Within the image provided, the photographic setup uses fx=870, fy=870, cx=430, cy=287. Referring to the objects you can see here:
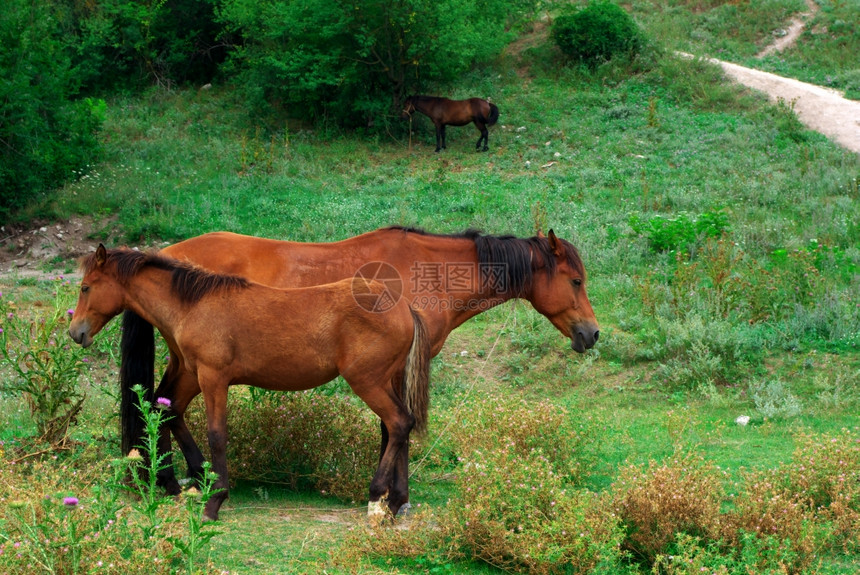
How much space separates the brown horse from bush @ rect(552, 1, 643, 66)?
19845 millimetres

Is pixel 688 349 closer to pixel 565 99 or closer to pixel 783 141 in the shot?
pixel 783 141

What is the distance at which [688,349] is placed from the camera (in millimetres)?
10750

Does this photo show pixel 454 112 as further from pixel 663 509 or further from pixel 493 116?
pixel 663 509

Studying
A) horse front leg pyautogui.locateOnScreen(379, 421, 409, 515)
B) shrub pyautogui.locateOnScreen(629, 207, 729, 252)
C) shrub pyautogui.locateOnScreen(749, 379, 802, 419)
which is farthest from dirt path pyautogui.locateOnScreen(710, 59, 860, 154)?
horse front leg pyautogui.locateOnScreen(379, 421, 409, 515)

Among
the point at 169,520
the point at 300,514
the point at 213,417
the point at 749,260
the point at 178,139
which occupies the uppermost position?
the point at 169,520

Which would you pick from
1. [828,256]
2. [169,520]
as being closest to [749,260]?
[828,256]

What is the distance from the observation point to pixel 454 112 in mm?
21125

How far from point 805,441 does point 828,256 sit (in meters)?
7.06

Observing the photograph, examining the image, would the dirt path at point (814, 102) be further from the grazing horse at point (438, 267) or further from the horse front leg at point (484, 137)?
the grazing horse at point (438, 267)

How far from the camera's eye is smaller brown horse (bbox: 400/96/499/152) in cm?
2084

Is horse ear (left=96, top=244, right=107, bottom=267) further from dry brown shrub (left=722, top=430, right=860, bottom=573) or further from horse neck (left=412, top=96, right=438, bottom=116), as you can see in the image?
horse neck (left=412, top=96, right=438, bottom=116)

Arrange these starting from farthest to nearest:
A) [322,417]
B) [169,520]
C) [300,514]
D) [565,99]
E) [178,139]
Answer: [565,99]
[178,139]
[322,417]
[300,514]
[169,520]

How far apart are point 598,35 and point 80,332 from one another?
2089 cm

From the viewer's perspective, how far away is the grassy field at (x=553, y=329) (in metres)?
5.46
